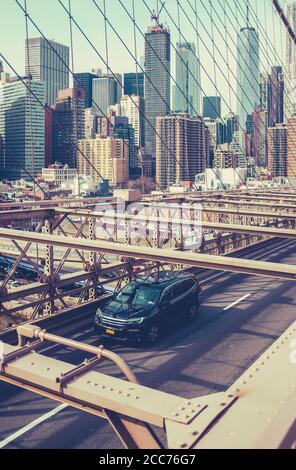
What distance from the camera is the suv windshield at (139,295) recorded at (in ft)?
38.6

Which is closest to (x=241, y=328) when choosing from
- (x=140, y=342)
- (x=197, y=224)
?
(x=140, y=342)

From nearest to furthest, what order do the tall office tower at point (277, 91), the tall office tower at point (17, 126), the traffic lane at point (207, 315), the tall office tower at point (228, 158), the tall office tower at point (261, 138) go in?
the traffic lane at point (207, 315) < the tall office tower at point (228, 158) < the tall office tower at point (261, 138) < the tall office tower at point (277, 91) < the tall office tower at point (17, 126)

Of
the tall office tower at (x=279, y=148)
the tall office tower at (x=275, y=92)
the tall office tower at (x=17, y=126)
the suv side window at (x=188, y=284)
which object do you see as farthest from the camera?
the tall office tower at (x=17, y=126)

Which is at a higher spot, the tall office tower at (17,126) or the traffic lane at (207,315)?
the tall office tower at (17,126)

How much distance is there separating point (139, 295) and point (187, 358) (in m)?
2.46

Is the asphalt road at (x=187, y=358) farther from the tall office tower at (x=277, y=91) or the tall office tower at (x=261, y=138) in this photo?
the tall office tower at (x=277, y=91)

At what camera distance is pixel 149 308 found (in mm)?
11484

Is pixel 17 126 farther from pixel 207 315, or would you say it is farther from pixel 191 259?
pixel 191 259

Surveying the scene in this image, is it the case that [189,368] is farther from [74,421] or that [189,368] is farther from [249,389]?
[249,389]

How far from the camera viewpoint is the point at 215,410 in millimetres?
2740

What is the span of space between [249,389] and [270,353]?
1.87 ft

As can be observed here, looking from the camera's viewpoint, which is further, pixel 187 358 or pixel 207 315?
pixel 207 315

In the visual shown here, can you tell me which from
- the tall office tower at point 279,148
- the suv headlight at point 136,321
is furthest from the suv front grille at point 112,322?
the tall office tower at point 279,148

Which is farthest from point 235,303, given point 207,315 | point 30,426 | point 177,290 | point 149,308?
point 30,426
